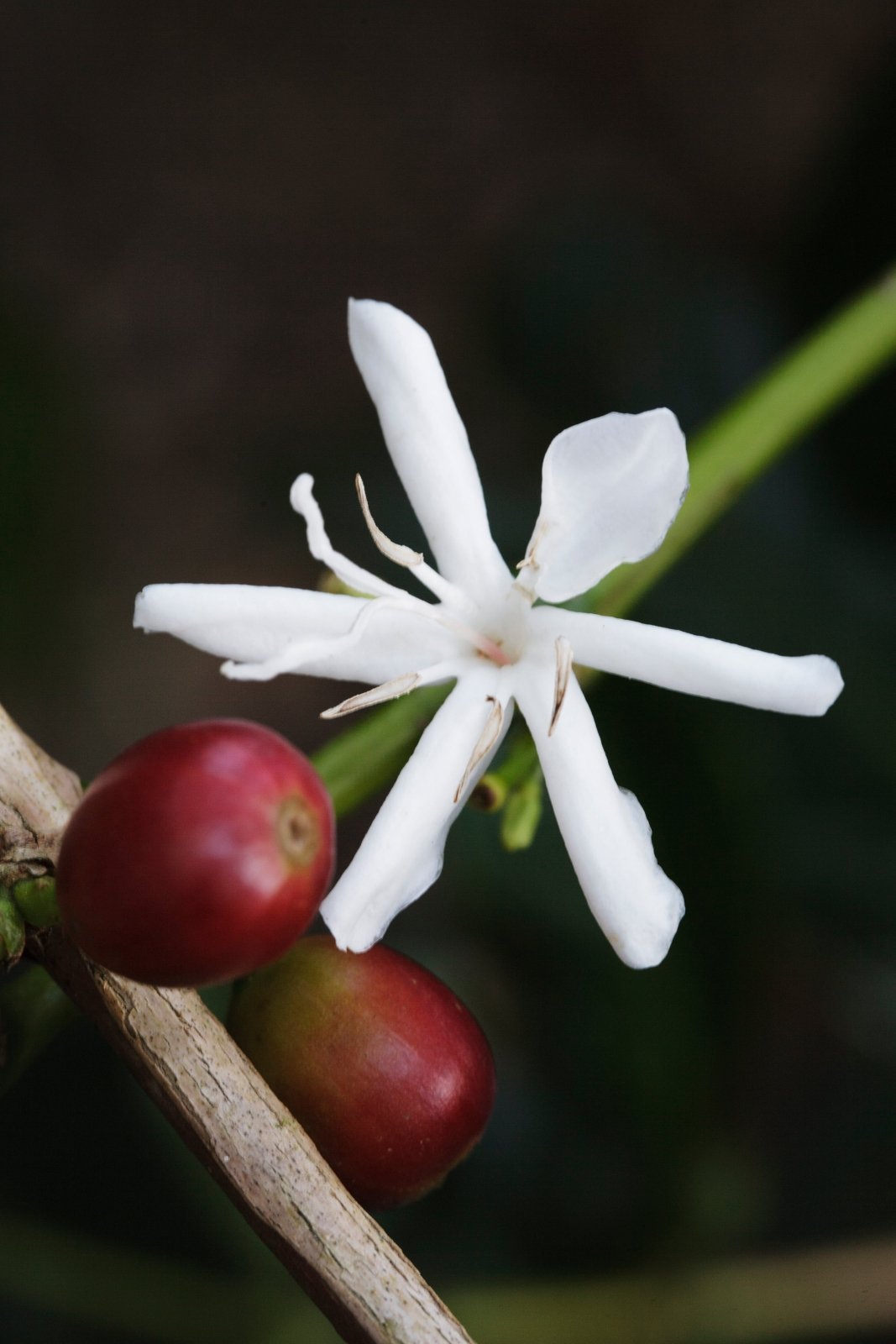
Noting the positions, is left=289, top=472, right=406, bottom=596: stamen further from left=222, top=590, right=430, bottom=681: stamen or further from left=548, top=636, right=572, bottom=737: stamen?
left=548, top=636, right=572, bottom=737: stamen

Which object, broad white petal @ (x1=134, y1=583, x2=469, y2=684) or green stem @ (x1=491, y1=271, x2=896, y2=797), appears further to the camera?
green stem @ (x1=491, y1=271, x2=896, y2=797)

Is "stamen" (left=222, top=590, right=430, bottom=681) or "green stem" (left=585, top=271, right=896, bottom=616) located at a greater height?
"green stem" (left=585, top=271, right=896, bottom=616)

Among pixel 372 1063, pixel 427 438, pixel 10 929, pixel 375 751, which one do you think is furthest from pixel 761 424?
pixel 10 929

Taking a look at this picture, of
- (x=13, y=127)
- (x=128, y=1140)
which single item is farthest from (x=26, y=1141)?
(x=13, y=127)

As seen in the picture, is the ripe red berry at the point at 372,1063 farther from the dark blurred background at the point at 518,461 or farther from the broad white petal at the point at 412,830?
the dark blurred background at the point at 518,461

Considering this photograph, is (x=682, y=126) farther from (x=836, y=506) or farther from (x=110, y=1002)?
(x=110, y=1002)

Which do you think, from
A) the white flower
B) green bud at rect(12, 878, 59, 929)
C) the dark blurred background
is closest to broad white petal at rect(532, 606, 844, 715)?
the white flower
